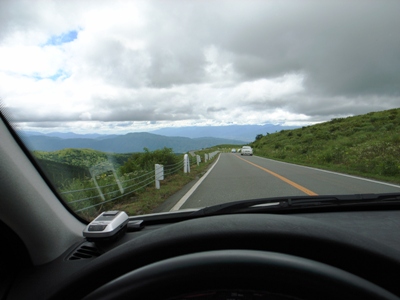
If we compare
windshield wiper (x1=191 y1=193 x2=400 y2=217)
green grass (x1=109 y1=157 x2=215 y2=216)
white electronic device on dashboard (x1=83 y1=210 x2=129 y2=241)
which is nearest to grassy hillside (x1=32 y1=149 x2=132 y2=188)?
white electronic device on dashboard (x1=83 y1=210 x2=129 y2=241)

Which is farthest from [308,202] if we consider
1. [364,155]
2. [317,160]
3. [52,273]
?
[317,160]

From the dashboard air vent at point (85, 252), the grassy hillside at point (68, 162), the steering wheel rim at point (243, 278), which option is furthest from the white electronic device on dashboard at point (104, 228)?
the steering wheel rim at point (243, 278)

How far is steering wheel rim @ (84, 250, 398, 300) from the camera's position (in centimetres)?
101

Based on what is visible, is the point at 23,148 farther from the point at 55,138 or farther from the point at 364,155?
the point at 364,155

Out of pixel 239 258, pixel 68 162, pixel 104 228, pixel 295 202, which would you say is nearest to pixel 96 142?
pixel 68 162

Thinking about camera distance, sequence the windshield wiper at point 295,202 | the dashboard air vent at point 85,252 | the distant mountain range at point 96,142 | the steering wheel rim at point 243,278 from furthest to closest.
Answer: the windshield wiper at point 295,202 → the distant mountain range at point 96,142 → the dashboard air vent at point 85,252 → the steering wheel rim at point 243,278

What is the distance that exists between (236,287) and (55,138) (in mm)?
2476

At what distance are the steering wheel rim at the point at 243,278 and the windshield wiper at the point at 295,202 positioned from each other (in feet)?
5.17

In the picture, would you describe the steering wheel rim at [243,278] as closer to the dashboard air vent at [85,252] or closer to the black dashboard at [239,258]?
the black dashboard at [239,258]

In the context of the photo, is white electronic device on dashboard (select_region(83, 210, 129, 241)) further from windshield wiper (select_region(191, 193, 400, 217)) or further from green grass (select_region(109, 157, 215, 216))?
green grass (select_region(109, 157, 215, 216))

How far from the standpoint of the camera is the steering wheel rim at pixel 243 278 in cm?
101

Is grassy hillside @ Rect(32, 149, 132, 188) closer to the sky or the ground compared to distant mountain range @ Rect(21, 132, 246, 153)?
closer to the ground

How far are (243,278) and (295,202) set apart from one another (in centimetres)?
200

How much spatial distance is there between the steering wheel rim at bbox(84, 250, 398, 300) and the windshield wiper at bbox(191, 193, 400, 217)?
5.17 feet
